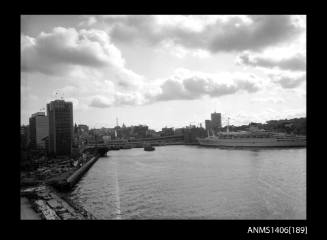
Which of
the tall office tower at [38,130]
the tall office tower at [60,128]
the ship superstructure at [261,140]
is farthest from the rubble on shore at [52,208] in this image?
the tall office tower at [38,130]

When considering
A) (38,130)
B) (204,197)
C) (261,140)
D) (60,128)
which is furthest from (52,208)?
(38,130)

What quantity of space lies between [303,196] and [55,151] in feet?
90.9

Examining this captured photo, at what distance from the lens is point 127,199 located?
29.8ft

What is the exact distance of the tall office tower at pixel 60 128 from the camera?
32.3 meters

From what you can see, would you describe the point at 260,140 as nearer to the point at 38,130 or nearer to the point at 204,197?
the point at 204,197

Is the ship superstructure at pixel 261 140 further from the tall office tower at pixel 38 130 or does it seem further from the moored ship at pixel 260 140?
the tall office tower at pixel 38 130

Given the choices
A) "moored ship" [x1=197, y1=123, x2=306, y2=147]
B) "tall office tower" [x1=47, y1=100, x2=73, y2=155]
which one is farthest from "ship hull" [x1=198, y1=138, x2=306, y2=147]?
"tall office tower" [x1=47, y1=100, x2=73, y2=155]

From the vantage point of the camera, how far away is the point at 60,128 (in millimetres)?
33312

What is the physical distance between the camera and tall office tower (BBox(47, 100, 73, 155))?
1271 inches

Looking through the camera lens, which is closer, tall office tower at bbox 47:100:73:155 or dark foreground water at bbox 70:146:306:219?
dark foreground water at bbox 70:146:306:219

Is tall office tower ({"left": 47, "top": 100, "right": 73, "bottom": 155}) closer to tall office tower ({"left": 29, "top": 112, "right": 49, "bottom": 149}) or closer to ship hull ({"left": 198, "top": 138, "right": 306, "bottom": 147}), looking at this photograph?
tall office tower ({"left": 29, "top": 112, "right": 49, "bottom": 149})
